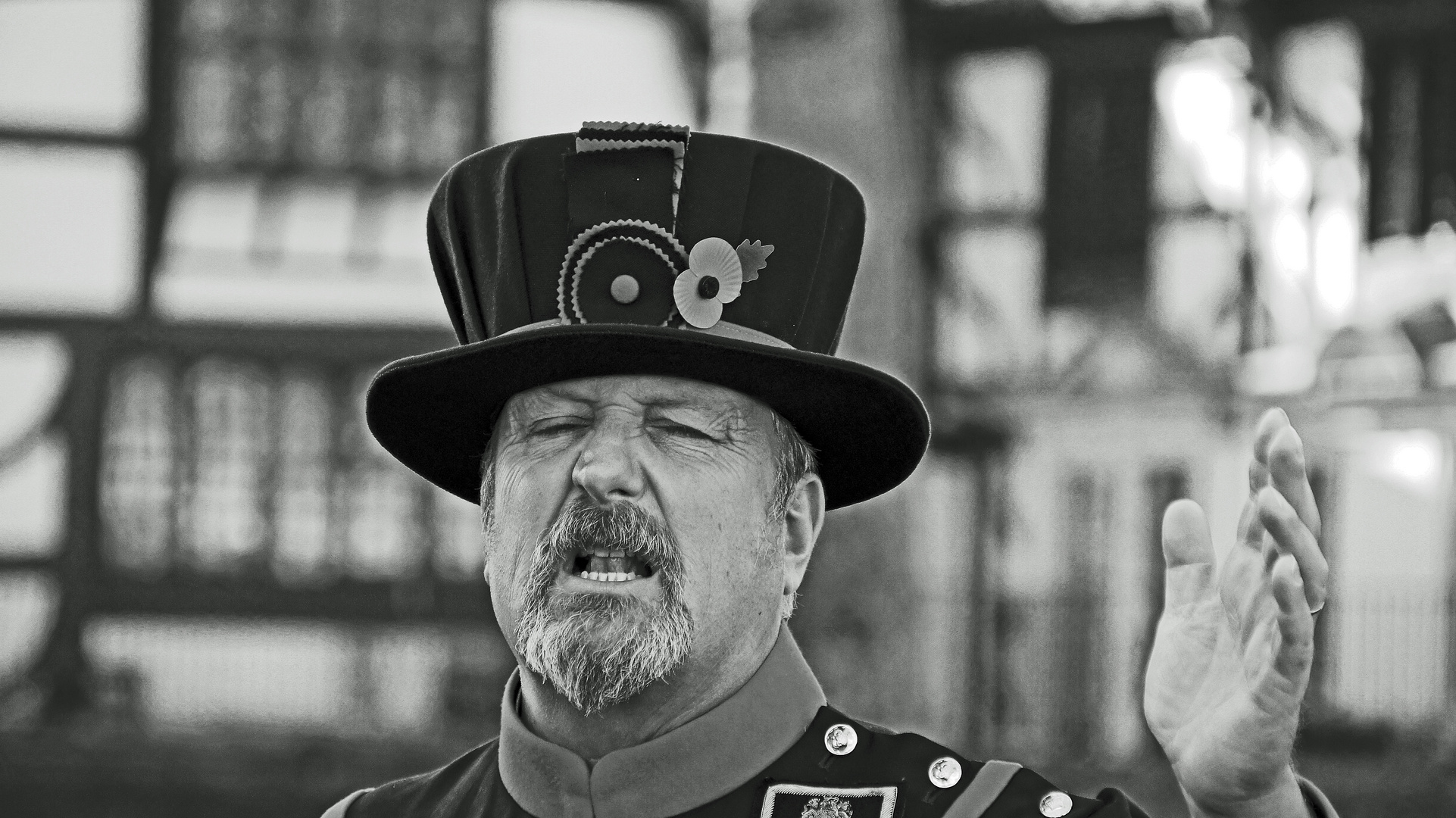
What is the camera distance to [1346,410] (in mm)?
13258

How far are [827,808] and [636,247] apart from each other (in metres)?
0.77

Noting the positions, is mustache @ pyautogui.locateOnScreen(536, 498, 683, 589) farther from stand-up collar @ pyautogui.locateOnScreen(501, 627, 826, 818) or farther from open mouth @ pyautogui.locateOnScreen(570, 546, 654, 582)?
stand-up collar @ pyautogui.locateOnScreen(501, 627, 826, 818)

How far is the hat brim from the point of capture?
2406 mm

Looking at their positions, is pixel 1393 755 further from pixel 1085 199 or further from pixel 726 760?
pixel 726 760

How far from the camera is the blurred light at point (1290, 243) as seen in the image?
45.5ft

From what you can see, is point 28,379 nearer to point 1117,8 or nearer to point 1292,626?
point 1117,8

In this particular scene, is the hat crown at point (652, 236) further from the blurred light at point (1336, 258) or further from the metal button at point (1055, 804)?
the blurred light at point (1336, 258)

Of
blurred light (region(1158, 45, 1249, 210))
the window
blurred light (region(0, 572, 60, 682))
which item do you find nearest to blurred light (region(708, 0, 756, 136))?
the window

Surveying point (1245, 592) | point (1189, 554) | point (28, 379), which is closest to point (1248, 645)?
point (1245, 592)

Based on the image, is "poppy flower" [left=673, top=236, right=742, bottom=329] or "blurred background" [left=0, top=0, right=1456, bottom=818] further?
"blurred background" [left=0, top=0, right=1456, bottom=818]

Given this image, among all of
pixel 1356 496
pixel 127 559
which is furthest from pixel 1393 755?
pixel 127 559

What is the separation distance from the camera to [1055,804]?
226 centimetres

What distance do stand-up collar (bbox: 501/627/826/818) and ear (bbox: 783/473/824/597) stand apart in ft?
0.67

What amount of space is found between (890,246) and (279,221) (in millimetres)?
4258
